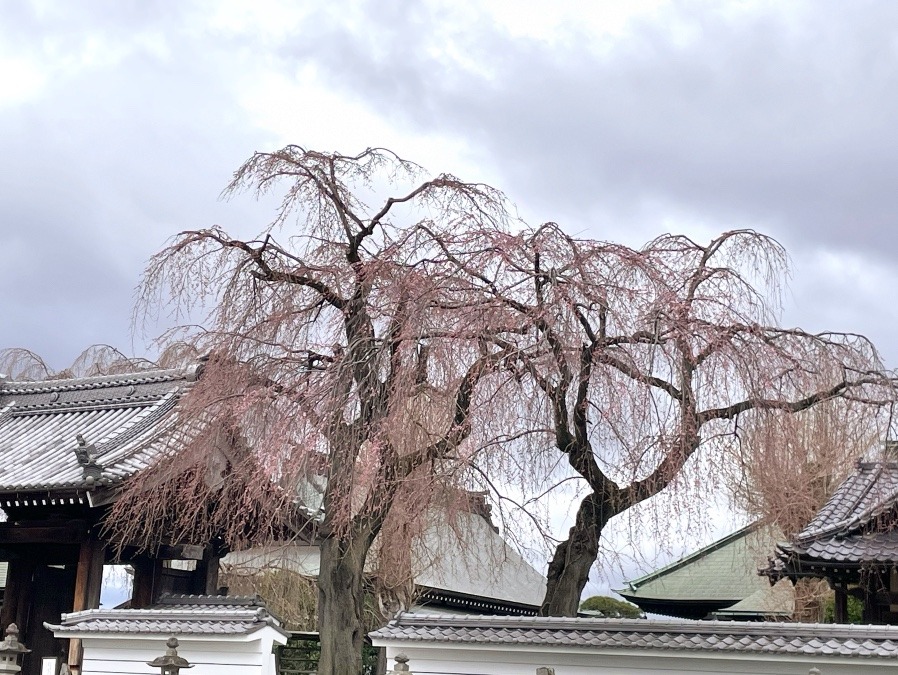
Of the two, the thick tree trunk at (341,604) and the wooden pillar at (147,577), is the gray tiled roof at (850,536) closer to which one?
the thick tree trunk at (341,604)

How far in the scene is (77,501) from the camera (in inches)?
468

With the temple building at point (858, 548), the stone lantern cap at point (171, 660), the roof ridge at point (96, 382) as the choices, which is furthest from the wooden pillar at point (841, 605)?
the roof ridge at point (96, 382)

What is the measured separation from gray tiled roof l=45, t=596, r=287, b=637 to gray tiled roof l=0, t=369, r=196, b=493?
1.51m

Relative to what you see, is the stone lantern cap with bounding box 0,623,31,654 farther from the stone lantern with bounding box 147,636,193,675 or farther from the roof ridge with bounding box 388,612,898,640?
the roof ridge with bounding box 388,612,898,640

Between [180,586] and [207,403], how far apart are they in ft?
15.4

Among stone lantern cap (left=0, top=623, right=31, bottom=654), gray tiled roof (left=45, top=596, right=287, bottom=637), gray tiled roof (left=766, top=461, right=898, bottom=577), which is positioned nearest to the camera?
gray tiled roof (left=45, top=596, right=287, bottom=637)

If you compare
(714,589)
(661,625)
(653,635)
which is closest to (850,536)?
(661,625)

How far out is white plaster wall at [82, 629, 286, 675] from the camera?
10.1m

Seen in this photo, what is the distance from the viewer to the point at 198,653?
33.9ft

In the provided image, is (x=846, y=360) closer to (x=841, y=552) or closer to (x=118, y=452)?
(x=841, y=552)

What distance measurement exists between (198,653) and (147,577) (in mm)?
3237

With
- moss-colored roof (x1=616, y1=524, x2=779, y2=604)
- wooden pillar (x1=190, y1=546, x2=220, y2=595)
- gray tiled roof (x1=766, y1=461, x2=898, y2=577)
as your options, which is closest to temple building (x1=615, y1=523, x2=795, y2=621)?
moss-colored roof (x1=616, y1=524, x2=779, y2=604)

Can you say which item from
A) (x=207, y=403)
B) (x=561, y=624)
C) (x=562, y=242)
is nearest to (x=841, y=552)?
(x=561, y=624)

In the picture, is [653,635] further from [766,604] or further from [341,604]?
[766,604]
